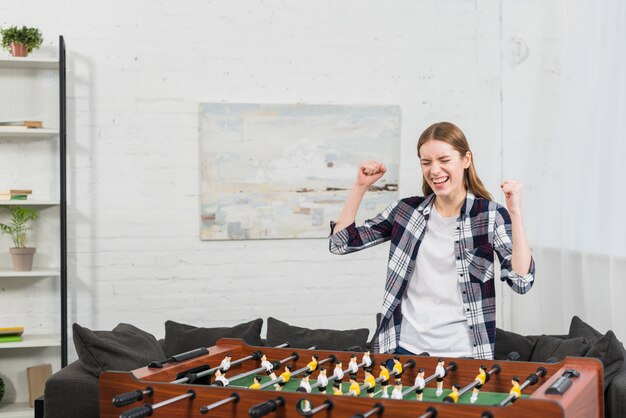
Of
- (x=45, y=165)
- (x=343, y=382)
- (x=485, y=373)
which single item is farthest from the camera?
(x=45, y=165)

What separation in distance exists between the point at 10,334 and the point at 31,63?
154 centimetres

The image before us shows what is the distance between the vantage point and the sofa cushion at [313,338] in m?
4.24

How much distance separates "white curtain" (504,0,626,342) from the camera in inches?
162

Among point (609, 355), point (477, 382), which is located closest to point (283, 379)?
point (477, 382)

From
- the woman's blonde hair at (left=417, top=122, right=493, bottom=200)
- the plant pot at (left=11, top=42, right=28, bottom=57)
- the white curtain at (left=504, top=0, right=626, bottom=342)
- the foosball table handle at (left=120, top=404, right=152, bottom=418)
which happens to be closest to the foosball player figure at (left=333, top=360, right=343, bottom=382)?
the foosball table handle at (left=120, top=404, right=152, bottom=418)

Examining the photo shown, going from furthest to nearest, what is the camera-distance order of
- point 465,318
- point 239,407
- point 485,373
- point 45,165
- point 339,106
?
point 339,106, point 45,165, point 465,318, point 485,373, point 239,407

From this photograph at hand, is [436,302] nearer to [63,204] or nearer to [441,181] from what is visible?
[441,181]

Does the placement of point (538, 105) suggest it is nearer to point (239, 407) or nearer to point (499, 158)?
point (499, 158)

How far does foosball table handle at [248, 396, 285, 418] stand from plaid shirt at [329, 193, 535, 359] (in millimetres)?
928

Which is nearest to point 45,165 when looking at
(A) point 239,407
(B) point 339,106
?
(B) point 339,106

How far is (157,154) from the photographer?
203 inches

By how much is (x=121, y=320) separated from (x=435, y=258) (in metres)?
2.66

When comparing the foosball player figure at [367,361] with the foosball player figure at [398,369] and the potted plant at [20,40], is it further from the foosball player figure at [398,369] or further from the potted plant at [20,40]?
the potted plant at [20,40]

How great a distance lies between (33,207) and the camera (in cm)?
497
